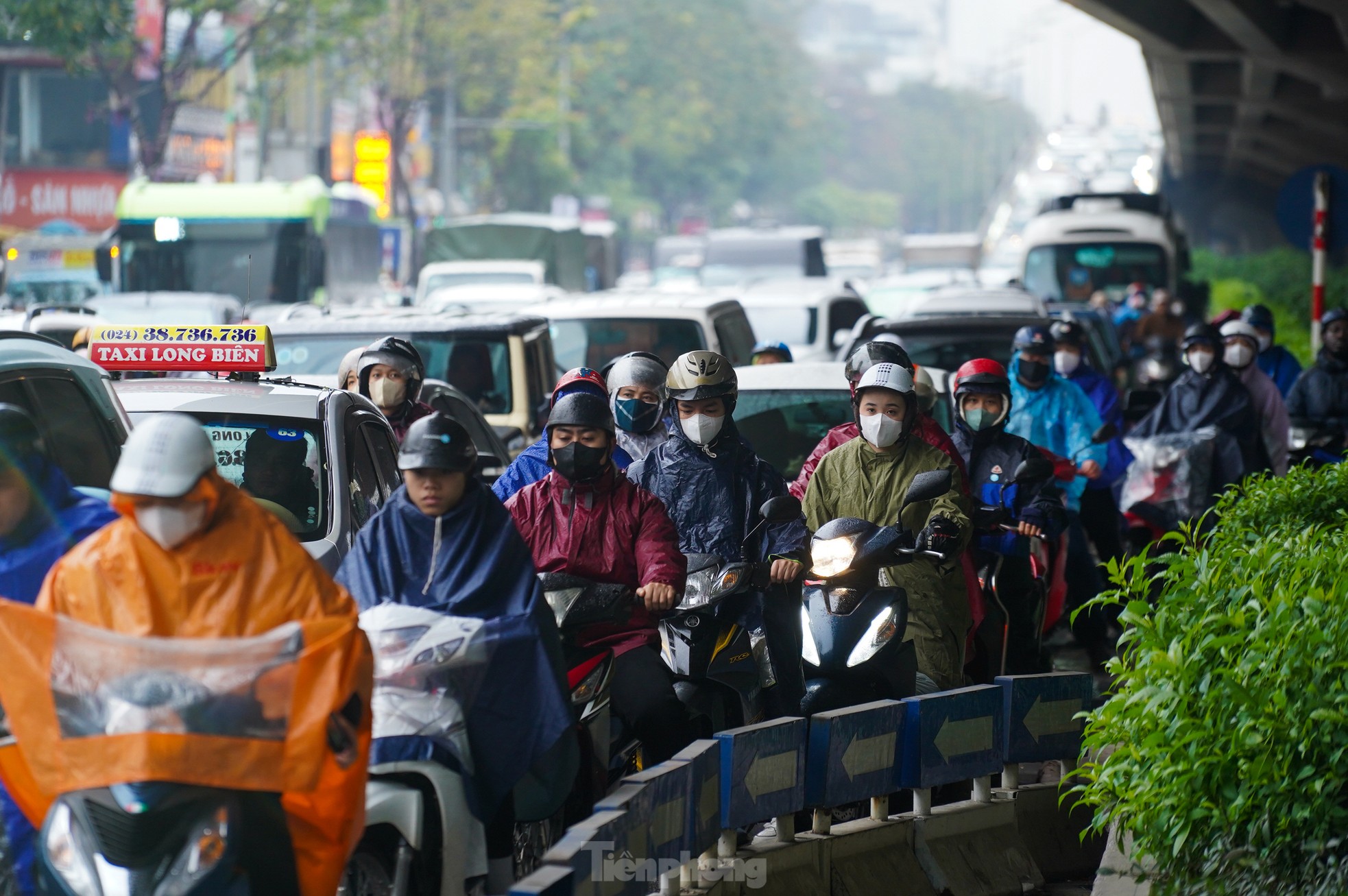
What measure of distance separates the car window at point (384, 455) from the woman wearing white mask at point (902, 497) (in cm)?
165

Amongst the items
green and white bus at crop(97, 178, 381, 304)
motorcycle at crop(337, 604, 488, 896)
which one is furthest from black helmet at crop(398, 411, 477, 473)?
green and white bus at crop(97, 178, 381, 304)

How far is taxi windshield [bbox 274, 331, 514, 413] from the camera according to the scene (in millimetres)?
10969

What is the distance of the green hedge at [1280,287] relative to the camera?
71.7 ft

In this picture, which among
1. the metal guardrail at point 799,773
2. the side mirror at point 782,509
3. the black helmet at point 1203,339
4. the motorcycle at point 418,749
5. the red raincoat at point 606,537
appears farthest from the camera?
the black helmet at point 1203,339

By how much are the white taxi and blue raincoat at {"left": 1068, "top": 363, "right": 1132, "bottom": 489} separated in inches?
163

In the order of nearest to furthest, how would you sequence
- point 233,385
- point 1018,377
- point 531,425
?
point 233,385, point 1018,377, point 531,425

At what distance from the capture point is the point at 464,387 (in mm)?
11484

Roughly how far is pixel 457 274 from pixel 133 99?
752 centimetres

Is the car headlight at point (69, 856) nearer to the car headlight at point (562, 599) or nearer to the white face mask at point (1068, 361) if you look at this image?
the car headlight at point (562, 599)

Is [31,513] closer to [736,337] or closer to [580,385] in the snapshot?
[580,385]

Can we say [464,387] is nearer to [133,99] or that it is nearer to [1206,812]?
[1206,812]

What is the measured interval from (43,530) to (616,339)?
8.46 m

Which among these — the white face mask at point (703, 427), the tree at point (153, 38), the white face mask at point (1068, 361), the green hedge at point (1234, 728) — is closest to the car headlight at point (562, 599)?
the white face mask at point (703, 427)

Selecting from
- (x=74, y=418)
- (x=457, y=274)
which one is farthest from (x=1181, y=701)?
(x=457, y=274)
